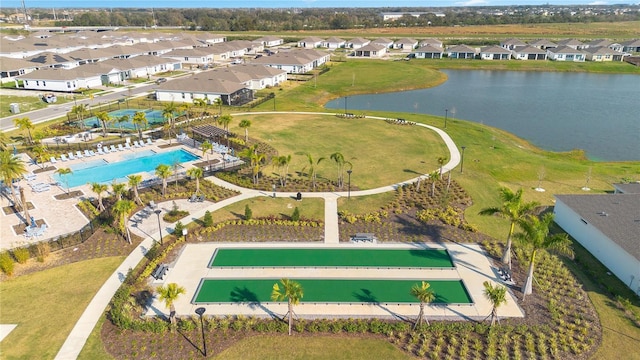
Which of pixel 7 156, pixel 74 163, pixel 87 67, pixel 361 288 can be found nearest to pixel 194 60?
pixel 87 67

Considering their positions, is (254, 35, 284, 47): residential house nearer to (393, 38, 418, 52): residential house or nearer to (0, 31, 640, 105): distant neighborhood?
(0, 31, 640, 105): distant neighborhood

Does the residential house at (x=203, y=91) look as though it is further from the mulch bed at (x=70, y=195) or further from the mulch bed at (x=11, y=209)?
the mulch bed at (x=11, y=209)

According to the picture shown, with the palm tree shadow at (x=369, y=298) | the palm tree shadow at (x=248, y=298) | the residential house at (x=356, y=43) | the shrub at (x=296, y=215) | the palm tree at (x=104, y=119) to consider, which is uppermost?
the residential house at (x=356, y=43)

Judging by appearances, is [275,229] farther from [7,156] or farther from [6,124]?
[6,124]

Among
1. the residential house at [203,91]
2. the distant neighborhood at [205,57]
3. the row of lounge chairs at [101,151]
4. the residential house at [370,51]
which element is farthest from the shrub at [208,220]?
the residential house at [370,51]

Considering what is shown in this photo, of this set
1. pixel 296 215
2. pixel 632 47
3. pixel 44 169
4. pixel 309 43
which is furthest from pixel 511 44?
pixel 44 169

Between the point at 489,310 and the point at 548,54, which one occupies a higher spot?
the point at 548,54

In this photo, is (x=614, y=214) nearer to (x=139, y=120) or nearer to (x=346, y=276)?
(x=346, y=276)
